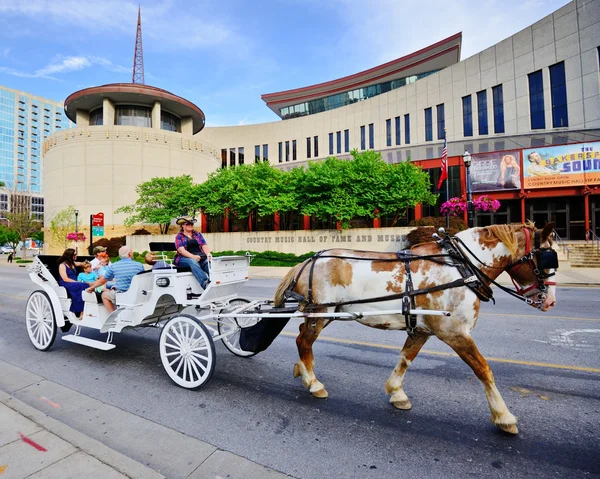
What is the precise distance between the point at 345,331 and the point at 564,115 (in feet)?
121

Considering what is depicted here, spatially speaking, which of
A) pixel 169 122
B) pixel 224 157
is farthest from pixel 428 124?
pixel 169 122

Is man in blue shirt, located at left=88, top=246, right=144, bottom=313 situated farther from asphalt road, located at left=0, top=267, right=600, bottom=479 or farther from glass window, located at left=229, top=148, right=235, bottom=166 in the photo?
glass window, located at left=229, top=148, right=235, bottom=166

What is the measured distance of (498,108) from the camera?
120ft

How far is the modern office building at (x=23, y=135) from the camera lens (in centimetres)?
12150

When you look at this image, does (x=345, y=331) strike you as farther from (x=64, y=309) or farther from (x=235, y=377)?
(x=64, y=309)

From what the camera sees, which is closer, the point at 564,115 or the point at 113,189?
the point at 564,115

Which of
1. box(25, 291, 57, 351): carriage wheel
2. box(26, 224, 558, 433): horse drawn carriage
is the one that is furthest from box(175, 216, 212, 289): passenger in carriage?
box(25, 291, 57, 351): carriage wheel

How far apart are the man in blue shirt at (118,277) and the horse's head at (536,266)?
17.5 ft

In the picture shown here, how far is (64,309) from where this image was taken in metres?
6.07

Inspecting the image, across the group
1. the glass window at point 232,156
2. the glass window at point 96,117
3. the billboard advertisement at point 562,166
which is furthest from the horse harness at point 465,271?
the glass window at point 232,156

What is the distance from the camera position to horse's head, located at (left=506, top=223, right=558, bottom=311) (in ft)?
11.5

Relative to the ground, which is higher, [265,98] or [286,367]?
[265,98]

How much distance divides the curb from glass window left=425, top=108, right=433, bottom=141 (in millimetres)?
45853

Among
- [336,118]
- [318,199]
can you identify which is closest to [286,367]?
[318,199]
